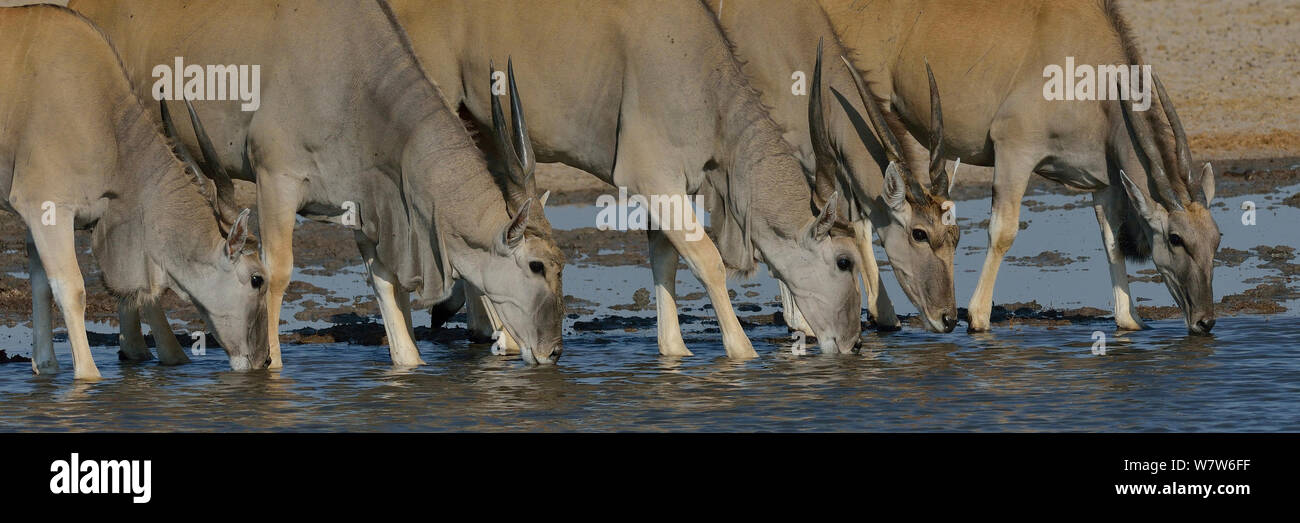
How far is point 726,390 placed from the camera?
33.0 feet

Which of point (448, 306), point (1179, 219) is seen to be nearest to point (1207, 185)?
point (1179, 219)

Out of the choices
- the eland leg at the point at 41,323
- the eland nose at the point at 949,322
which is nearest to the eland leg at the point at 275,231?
the eland leg at the point at 41,323

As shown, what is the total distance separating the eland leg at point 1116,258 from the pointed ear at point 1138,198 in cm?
49

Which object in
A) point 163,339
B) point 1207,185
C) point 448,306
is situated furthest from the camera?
point 448,306

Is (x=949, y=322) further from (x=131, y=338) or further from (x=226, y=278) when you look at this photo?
(x=131, y=338)

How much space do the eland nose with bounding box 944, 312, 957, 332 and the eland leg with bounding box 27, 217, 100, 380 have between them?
5206mm

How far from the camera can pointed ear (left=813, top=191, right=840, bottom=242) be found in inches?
443

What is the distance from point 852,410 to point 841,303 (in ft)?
7.02

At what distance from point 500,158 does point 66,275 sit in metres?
2.57

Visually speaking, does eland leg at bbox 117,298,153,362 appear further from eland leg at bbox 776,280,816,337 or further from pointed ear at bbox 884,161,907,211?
pointed ear at bbox 884,161,907,211

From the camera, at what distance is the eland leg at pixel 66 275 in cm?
1043

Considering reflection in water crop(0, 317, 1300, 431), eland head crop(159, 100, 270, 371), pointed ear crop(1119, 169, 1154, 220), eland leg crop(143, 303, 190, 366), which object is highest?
pointed ear crop(1119, 169, 1154, 220)

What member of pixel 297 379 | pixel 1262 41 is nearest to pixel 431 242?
pixel 297 379

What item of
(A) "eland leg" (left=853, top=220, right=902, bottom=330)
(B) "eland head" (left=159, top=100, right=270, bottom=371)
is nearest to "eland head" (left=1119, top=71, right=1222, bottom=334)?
(A) "eland leg" (left=853, top=220, right=902, bottom=330)
